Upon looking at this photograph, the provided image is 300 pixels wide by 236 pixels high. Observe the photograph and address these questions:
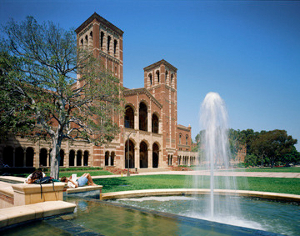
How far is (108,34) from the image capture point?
3409cm

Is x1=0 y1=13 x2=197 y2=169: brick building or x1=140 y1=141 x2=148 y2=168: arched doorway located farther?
x1=140 y1=141 x2=148 y2=168: arched doorway

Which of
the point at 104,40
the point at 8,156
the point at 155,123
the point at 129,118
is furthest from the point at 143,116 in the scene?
the point at 8,156

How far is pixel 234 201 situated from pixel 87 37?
105ft

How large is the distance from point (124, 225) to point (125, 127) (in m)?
35.4

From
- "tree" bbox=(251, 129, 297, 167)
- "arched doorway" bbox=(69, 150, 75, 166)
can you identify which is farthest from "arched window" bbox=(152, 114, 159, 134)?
"tree" bbox=(251, 129, 297, 167)

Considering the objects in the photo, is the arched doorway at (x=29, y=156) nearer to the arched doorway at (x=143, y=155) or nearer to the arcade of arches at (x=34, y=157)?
the arcade of arches at (x=34, y=157)

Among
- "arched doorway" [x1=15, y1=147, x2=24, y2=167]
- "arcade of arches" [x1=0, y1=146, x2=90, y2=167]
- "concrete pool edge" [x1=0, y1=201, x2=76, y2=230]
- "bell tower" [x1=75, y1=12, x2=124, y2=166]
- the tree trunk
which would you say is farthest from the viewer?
"bell tower" [x1=75, y1=12, x2=124, y2=166]

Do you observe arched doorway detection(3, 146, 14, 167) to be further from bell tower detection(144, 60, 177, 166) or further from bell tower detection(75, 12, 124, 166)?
bell tower detection(144, 60, 177, 166)

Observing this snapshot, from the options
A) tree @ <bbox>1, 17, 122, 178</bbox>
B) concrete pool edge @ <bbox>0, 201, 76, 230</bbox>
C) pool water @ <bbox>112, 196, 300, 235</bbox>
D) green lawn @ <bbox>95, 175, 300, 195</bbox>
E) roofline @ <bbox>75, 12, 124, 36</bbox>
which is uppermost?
roofline @ <bbox>75, 12, 124, 36</bbox>

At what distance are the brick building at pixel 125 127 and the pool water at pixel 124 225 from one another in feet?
40.4

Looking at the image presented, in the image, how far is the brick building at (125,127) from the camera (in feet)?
84.8

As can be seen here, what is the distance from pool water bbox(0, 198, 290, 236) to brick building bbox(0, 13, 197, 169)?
12324 mm

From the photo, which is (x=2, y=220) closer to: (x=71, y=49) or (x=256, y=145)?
(x=71, y=49)

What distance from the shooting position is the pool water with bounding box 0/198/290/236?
3854mm
